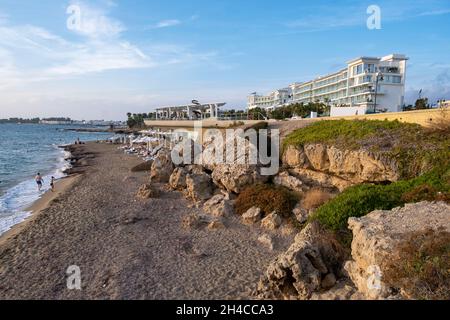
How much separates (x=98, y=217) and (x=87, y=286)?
8.20m

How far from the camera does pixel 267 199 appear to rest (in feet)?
59.4

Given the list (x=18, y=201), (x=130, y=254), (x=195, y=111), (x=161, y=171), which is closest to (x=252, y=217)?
(x=130, y=254)

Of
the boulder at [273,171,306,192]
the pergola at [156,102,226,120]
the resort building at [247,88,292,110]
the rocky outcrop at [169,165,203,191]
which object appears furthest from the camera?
the resort building at [247,88,292,110]

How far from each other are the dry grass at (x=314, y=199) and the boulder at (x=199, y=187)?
7.03 meters

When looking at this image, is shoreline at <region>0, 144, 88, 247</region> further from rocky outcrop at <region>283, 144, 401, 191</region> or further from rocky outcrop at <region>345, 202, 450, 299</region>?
rocky outcrop at <region>283, 144, 401, 191</region>

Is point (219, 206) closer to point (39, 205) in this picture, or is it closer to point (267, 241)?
point (267, 241)

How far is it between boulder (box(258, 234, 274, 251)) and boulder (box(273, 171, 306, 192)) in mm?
5548

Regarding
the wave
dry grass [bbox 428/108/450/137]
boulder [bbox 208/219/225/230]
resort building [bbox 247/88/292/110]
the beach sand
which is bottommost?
the wave

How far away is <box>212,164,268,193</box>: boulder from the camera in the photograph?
20.5m

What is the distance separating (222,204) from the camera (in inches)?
735

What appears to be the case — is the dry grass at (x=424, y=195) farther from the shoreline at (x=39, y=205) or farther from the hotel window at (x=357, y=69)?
the hotel window at (x=357, y=69)

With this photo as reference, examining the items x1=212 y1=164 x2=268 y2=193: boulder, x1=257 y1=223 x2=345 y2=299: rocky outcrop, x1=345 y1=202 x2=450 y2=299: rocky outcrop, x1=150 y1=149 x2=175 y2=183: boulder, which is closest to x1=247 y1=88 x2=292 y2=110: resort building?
x1=150 y1=149 x2=175 y2=183: boulder

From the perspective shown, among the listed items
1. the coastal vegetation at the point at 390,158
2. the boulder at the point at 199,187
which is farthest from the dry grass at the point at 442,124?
the boulder at the point at 199,187

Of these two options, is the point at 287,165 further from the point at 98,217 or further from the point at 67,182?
the point at 67,182
